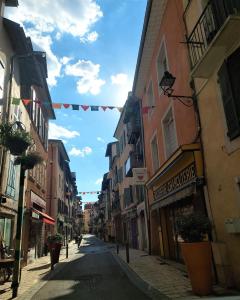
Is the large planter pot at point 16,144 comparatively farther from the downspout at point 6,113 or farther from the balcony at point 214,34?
the balcony at point 214,34

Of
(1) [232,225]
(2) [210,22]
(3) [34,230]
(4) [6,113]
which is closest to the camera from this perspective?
(1) [232,225]

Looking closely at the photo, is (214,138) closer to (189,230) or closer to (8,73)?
(189,230)

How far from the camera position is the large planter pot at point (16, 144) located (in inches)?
359

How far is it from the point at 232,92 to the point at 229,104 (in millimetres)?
298

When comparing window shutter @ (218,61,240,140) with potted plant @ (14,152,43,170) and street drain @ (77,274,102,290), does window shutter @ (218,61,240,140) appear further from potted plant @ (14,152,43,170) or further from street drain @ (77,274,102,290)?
potted plant @ (14,152,43,170)

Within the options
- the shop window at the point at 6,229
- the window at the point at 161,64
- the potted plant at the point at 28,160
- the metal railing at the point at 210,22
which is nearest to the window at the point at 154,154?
the window at the point at 161,64

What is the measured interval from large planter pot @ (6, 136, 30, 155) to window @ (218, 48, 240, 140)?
6.01m

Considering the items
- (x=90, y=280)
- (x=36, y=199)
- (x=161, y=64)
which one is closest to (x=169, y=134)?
(x=161, y=64)

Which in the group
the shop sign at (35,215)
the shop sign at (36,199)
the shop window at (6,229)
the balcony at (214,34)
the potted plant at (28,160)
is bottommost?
the shop window at (6,229)

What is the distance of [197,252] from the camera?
255 inches

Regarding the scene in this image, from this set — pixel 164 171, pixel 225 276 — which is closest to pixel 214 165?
Answer: pixel 225 276

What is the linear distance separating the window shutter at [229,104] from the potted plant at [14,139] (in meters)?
5.97

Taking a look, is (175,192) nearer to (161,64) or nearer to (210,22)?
(210,22)

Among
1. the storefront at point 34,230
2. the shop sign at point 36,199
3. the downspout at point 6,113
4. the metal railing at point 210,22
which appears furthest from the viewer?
the shop sign at point 36,199
